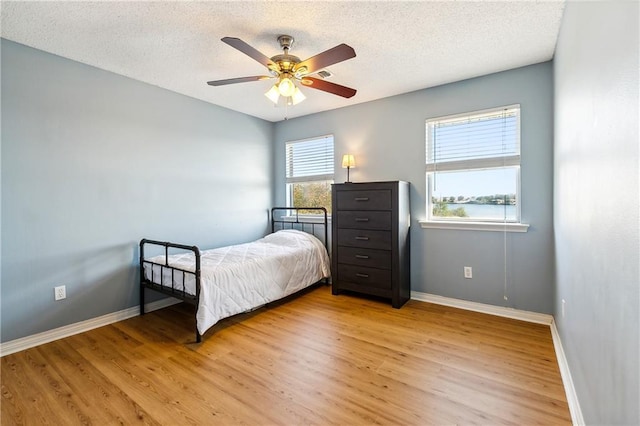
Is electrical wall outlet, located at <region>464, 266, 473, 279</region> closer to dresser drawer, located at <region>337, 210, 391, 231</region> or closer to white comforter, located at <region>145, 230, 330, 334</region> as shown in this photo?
dresser drawer, located at <region>337, 210, 391, 231</region>

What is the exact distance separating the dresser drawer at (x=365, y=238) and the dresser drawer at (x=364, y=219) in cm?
6

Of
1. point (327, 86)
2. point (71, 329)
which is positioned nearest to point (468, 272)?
A: point (327, 86)

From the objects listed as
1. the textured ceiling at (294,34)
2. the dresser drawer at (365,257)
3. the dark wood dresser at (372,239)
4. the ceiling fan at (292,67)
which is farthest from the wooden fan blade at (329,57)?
the dresser drawer at (365,257)

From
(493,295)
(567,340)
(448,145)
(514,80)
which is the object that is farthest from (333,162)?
(567,340)

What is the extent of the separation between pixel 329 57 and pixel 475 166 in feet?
6.53

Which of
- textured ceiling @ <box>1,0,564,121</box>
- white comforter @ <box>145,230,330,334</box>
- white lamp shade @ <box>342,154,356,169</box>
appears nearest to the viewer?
textured ceiling @ <box>1,0,564,121</box>

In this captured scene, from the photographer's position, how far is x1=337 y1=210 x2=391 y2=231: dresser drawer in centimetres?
330

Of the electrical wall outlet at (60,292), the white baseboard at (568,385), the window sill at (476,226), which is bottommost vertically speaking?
the white baseboard at (568,385)

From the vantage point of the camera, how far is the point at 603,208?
3.71 ft

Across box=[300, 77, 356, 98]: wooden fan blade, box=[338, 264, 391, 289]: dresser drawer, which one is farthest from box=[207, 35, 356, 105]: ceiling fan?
box=[338, 264, 391, 289]: dresser drawer

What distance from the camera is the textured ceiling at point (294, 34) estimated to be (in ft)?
6.45

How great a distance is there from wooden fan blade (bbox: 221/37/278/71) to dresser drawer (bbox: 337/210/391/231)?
1817 millimetres

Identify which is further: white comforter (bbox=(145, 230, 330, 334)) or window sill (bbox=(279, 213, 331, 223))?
window sill (bbox=(279, 213, 331, 223))

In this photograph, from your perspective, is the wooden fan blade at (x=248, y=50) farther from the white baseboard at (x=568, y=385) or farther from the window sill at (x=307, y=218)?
the white baseboard at (x=568, y=385)
